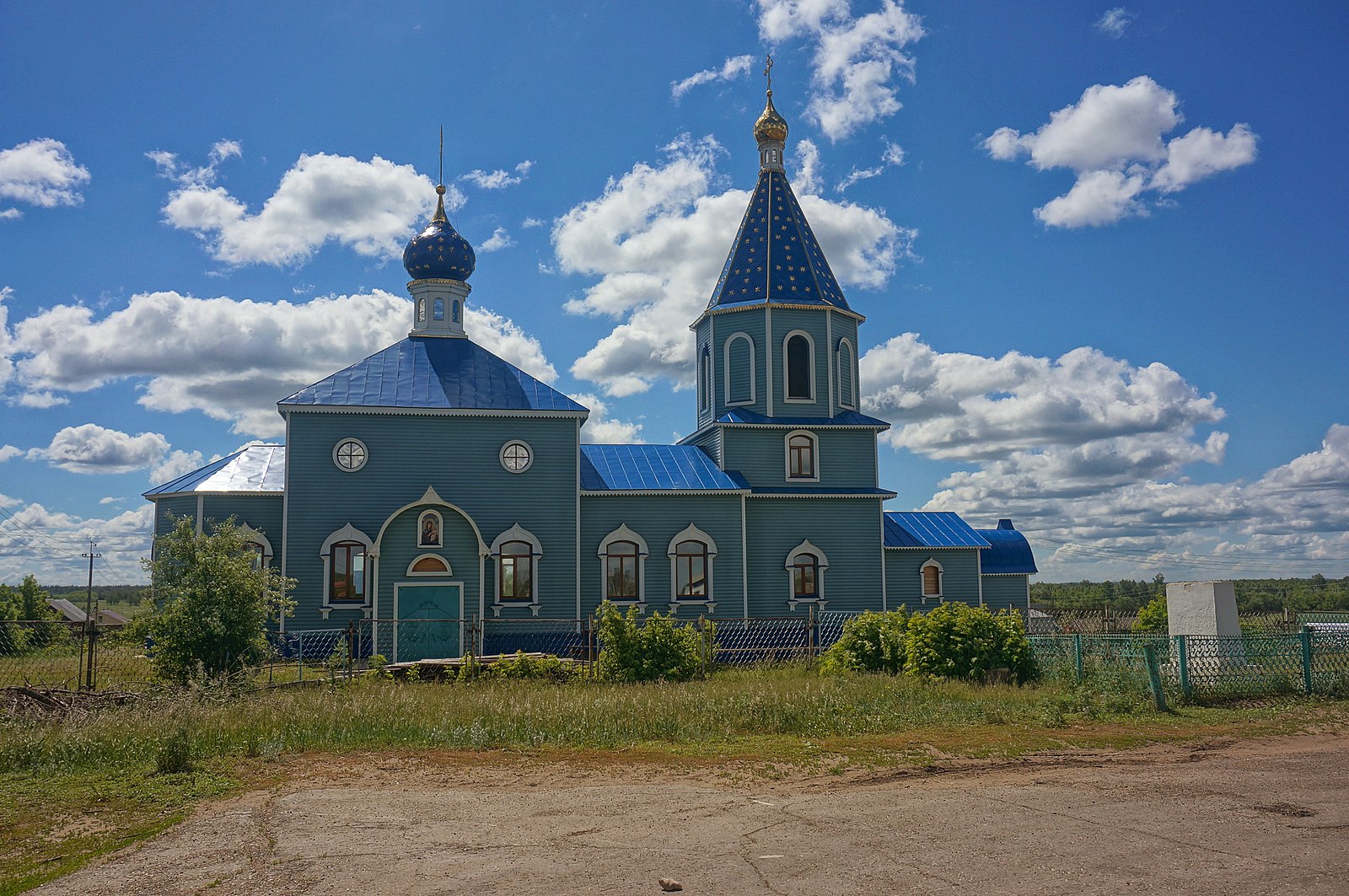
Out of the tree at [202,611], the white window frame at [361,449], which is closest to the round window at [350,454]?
the white window frame at [361,449]

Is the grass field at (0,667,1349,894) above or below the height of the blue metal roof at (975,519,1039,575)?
below

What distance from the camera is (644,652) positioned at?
582 inches

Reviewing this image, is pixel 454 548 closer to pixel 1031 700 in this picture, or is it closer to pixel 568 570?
pixel 568 570

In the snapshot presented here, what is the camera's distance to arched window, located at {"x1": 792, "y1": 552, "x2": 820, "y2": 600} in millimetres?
23297

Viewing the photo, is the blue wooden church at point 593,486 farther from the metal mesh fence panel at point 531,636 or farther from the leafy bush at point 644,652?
the leafy bush at point 644,652

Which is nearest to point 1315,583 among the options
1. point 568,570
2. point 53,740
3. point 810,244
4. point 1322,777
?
point 810,244

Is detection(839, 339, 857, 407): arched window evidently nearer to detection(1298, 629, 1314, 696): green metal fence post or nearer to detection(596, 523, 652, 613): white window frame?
detection(596, 523, 652, 613): white window frame

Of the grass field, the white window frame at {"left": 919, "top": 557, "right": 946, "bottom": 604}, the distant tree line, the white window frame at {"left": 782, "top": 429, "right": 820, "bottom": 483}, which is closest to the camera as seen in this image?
the grass field

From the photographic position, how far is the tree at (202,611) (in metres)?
13.6

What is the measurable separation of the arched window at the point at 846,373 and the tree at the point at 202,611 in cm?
1565

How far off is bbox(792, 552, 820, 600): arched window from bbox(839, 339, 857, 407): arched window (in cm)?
438

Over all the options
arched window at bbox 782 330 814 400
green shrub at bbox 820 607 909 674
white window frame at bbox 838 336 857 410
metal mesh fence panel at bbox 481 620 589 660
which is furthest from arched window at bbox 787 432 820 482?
green shrub at bbox 820 607 909 674

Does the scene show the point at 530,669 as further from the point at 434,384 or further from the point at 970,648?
the point at 434,384

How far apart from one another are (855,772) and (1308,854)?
3.52m
